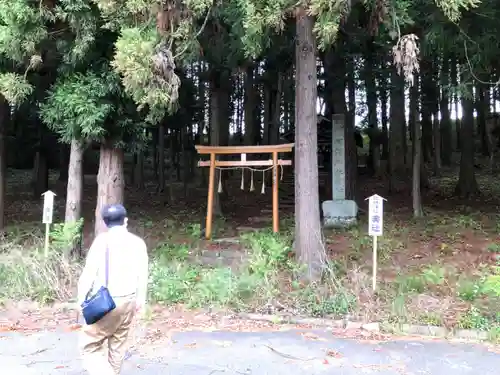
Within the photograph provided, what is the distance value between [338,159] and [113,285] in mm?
9937

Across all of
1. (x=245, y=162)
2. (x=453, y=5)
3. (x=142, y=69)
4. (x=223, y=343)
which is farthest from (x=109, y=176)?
(x=453, y=5)

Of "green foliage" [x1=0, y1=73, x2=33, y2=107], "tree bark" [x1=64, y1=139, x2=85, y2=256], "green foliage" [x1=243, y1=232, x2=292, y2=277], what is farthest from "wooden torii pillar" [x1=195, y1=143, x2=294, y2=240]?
"green foliage" [x1=0, y1=73, x2=33, y2=107]

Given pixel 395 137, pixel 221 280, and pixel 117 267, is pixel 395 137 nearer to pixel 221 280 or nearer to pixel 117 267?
pixel 221 280

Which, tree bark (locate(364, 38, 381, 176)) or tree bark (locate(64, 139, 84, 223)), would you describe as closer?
tree bark (locate(64, 139, 84, 223))

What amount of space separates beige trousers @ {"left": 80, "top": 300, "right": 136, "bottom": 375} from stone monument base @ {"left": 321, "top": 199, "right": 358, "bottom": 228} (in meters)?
8.82

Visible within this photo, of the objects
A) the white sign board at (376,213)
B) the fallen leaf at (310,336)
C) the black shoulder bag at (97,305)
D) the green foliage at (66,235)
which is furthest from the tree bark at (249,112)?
the black shoulder bag at (97,305)

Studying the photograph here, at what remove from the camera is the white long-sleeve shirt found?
3969 mm

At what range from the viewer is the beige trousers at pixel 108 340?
4.06 meters

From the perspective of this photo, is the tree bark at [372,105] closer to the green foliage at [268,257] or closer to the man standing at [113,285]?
the green foliage at [268,257]

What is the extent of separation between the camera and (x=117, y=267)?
405 cm

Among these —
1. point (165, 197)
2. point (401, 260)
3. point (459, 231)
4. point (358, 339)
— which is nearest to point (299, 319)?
point (358, 339)

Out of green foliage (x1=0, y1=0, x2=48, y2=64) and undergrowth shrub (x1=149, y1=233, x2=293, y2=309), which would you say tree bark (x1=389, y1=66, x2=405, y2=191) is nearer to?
undergrowth shrub (x1=149, y1=233, x2=293, y2=309)

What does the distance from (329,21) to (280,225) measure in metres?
6.48

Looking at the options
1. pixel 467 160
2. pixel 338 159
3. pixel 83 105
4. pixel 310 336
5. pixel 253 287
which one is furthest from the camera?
pixel 467 160
